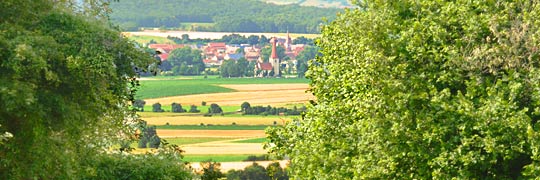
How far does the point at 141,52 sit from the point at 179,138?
8540cm

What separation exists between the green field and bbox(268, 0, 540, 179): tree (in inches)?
4217

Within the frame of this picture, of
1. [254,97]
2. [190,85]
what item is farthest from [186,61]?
[254,97]

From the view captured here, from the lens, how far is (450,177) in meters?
22.1

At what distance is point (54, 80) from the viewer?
17188 mm

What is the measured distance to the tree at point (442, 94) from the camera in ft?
70.4

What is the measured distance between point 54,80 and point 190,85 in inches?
5263

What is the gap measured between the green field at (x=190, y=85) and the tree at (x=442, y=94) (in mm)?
107119

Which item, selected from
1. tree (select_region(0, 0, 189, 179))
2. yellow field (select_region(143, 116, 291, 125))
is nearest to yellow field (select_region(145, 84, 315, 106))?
yellow field (select_region(143, 116, 291, 125))

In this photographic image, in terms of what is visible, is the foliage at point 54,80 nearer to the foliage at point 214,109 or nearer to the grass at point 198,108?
the foliage at point 214,109

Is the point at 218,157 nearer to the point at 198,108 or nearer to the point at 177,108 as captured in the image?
the point at 177,108

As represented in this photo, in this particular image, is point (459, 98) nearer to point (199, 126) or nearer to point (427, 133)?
point (427, 133)

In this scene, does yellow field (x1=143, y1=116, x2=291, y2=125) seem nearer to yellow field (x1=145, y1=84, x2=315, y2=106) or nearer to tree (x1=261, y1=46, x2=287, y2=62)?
yellow field (x1=145, y1=84, x2=315, y2=106)

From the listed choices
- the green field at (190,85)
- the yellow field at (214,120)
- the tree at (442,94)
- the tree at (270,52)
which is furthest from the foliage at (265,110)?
the tree at (442,94)

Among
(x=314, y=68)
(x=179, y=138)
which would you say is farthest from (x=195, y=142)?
(x=314, y=68)
